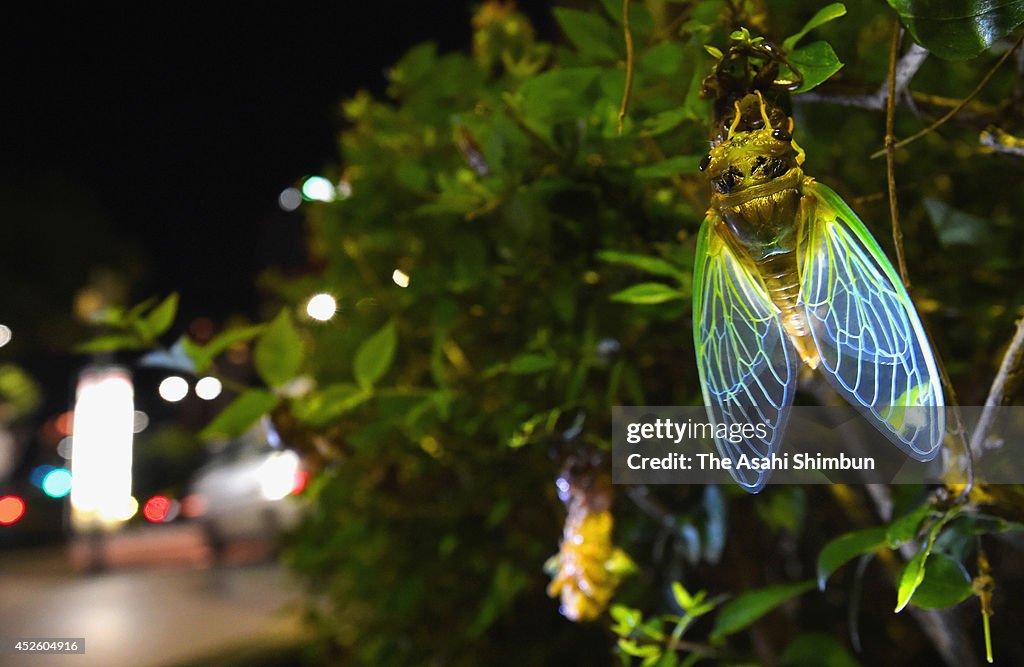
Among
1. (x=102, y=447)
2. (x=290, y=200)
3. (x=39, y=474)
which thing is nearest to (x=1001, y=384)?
(x=290, y=200)

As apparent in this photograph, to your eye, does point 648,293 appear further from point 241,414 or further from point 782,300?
point 241,414

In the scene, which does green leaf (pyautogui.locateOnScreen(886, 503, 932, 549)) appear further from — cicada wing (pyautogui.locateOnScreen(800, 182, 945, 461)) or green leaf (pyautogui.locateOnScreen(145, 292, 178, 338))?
green leaf (pyautogui.locateOnScreen(145, 292, 178, 338))

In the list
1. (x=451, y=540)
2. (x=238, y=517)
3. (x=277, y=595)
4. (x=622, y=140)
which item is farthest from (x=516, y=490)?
(x=238, y=517)

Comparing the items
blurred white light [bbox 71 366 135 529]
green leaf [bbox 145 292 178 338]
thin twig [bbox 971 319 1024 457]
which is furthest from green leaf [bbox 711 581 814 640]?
blurred white light [bbox 71 366 135 529]

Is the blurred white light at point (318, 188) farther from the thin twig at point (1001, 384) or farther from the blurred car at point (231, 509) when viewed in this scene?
the blurred car at point (231, 509)

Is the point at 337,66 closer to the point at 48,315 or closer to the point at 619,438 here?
the point at 619,438

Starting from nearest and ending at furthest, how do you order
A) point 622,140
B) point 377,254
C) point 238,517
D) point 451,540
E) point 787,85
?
1. point 787,85
2. point 622,140
3. point 451,540
4. point 377,254
5. point 238,517
